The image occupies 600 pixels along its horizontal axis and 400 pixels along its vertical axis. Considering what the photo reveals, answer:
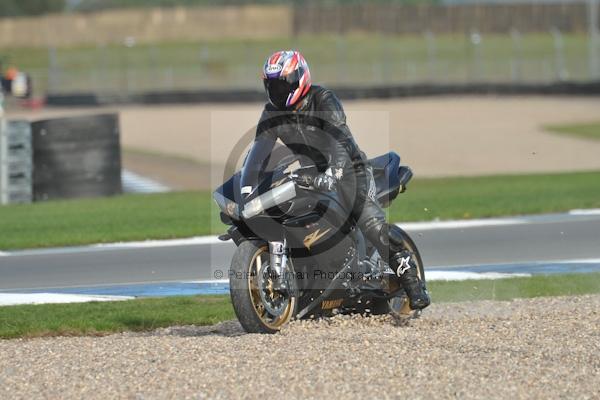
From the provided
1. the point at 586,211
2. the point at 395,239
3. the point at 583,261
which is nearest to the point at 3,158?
the point at 586,211

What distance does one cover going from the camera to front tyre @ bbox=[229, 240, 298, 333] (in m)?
7.46

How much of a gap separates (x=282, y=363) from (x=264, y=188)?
1.36 metres

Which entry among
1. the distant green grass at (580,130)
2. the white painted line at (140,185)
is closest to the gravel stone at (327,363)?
the white painted line at (140,185)

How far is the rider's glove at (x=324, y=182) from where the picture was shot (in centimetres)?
757

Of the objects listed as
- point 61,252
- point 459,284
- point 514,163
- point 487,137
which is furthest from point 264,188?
point 487,137

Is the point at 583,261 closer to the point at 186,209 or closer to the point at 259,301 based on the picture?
the point at 259,301

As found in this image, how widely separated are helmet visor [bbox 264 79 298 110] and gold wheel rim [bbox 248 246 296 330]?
3.16ft

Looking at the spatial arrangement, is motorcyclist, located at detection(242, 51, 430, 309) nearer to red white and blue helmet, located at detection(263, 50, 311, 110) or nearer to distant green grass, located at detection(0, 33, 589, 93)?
red white and blue helmet, located at detection(263, 50, 311, 110)

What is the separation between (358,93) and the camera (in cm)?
Answer: 4456

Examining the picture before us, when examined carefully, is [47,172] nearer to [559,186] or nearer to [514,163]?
[559,186]

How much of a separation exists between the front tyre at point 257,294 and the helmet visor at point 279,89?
36.9 inches

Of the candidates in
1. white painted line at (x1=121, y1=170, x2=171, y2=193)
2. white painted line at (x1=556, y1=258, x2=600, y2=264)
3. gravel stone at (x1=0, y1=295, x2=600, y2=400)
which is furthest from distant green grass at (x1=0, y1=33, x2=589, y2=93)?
gravel stone at (x1=0, y1=295, x2=600, y2=400)

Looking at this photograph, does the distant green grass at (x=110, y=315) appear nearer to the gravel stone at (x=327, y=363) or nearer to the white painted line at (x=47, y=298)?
Result: the white painted line at (x=47, y=298)

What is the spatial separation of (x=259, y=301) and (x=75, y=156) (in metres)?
11.0
